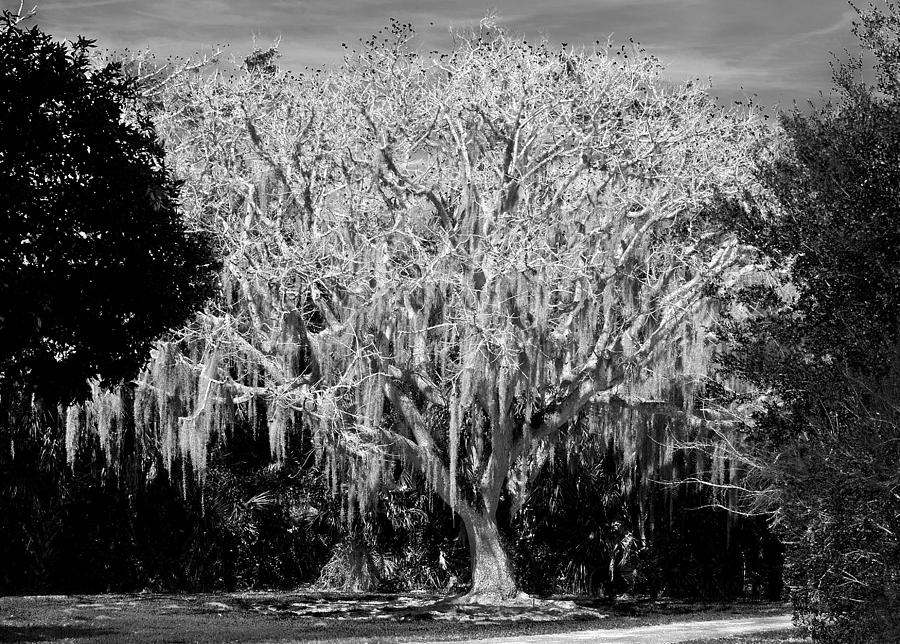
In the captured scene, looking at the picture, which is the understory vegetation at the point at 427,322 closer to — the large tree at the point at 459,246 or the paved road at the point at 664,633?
the large tree at the point at 459,246

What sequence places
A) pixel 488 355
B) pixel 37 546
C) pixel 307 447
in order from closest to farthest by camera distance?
pixel 488 355, pixel 37 546, pixel 307 447

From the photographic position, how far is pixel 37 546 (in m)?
25.1

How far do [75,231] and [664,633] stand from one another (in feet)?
32.4

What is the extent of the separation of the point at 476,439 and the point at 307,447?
275 inches

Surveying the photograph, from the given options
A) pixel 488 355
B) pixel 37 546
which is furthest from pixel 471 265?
pixel 37 546

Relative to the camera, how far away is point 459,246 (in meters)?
19.2

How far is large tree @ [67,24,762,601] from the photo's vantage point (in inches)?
767

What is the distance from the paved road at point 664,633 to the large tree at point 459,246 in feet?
13.6

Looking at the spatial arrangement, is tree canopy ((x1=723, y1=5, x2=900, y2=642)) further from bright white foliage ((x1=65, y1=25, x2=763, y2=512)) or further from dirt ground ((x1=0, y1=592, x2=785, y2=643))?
bright white foliage ((x1=65, y1=25, x2=763, y2=512))

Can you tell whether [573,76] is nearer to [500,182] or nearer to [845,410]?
[500,182]

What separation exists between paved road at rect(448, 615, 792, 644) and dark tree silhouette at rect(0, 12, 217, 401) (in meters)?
6.01

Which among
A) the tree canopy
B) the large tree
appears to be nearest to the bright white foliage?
the large tree

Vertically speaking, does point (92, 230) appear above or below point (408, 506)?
above

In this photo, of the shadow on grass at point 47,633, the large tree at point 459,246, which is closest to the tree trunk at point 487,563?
the large tree at point 459,246
